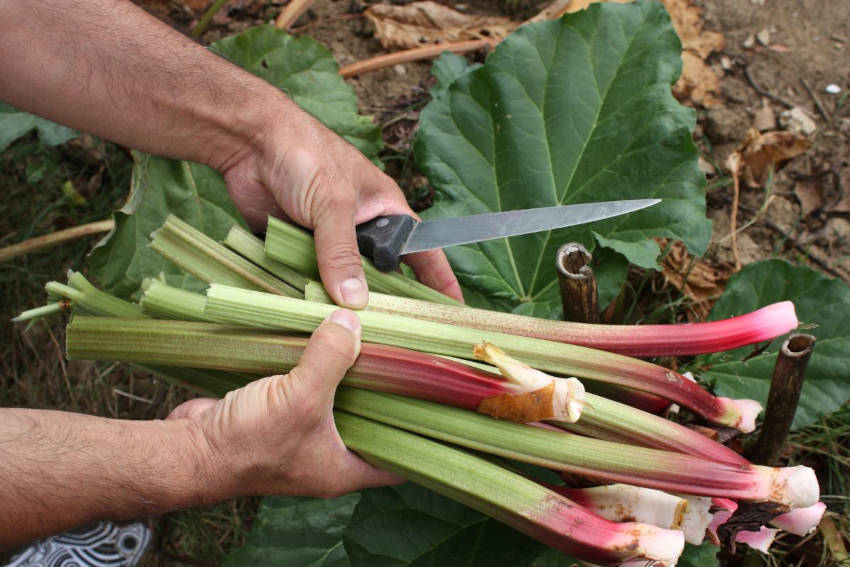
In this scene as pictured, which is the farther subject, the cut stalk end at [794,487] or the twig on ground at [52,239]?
the twig on ground at [52,239]

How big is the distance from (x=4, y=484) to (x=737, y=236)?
8.54 feet

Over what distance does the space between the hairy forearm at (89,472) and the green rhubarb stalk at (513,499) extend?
14.9 inches

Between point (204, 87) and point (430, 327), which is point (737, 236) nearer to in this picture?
point (430, 327)

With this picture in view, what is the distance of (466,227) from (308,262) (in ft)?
1.40

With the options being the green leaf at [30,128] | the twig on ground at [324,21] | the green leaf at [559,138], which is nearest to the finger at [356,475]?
the green leaf at [559,138]

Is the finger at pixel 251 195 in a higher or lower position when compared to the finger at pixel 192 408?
higher

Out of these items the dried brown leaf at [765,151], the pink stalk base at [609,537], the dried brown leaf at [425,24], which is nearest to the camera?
the pink stalk base at [609,537]

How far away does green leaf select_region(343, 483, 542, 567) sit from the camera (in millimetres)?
1988

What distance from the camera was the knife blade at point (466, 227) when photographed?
1.84 meters

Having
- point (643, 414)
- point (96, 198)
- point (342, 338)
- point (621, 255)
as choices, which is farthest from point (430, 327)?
point (96, 198)

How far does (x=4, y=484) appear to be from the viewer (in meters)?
1.54

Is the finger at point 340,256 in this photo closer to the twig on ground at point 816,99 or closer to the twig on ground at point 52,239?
the twig on ground at point 52,239

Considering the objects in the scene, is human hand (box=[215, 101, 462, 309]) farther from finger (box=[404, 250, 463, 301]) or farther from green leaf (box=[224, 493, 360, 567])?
green leaf (box=[224, 493, 360, 567])

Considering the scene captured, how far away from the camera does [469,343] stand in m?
1.75
